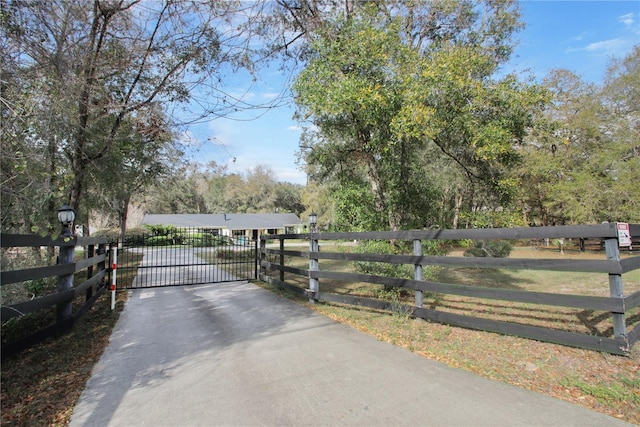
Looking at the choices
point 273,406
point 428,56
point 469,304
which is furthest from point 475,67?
point 273,406

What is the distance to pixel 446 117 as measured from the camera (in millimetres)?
6449

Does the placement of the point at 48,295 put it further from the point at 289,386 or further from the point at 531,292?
the point at 531,292

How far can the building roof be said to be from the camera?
141 ft

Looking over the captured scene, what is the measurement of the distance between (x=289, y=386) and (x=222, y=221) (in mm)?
43867

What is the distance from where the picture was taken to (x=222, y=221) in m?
45.0

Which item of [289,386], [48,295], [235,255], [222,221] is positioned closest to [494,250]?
[235,255]

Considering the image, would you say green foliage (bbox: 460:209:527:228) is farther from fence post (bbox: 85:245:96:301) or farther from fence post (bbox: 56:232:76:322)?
fence post (bbox: 85:245:96:301)

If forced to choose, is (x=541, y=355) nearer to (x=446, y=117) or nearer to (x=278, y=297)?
(x=446, y=117)

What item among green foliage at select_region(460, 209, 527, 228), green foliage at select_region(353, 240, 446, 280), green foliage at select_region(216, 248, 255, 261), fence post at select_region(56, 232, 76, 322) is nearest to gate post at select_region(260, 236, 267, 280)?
green foliage at select_region(353, 240, 446, 280)

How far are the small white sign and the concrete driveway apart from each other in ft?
5.60

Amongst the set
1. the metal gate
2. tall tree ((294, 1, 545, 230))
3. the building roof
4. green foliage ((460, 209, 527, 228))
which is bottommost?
the metal gate

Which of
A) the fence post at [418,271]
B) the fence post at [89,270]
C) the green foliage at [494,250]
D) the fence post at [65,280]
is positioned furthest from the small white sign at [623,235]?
the green foliage at [494,250]

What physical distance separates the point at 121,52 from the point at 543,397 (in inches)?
310

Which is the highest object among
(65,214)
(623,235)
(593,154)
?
(593,154)
